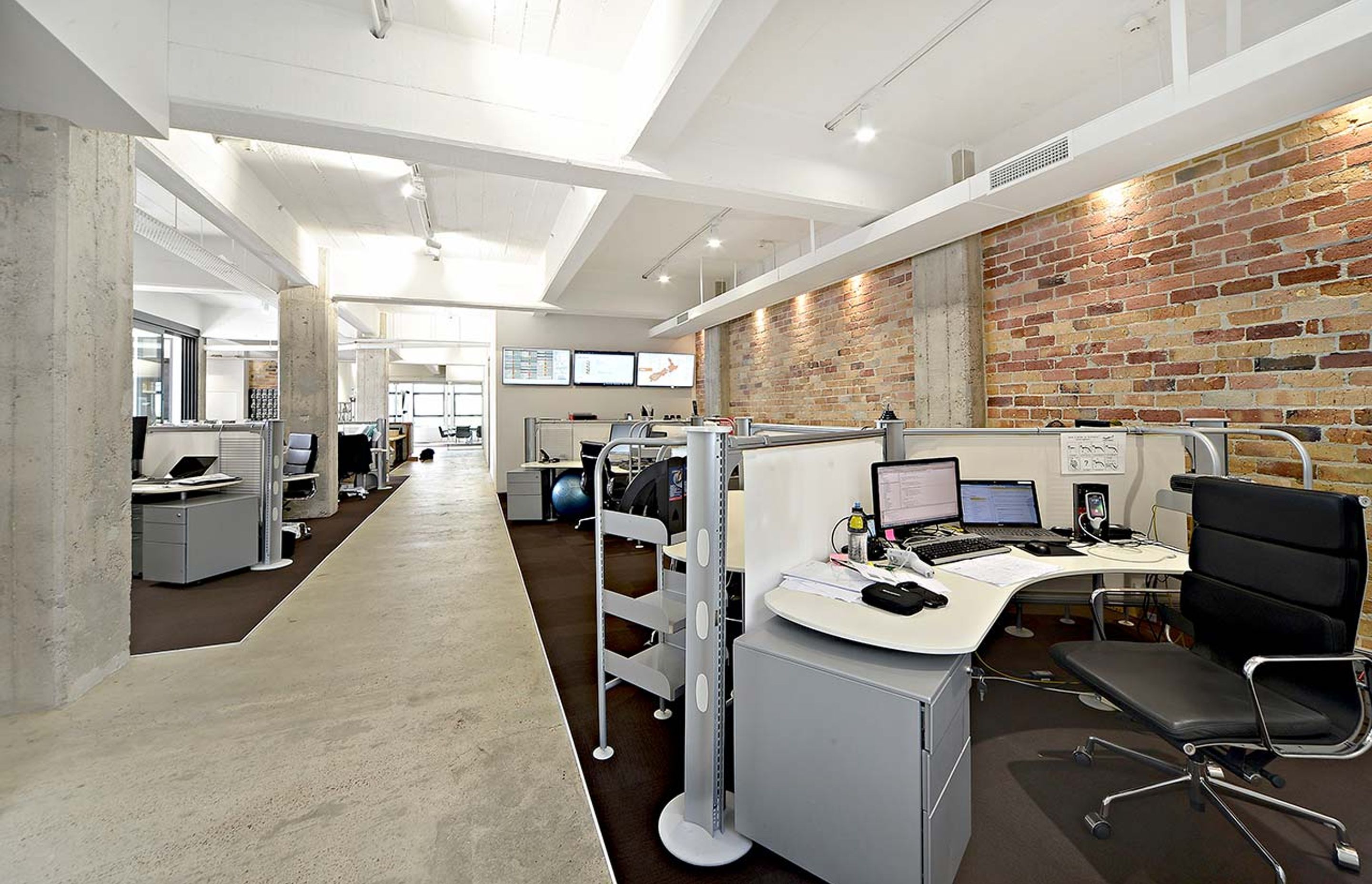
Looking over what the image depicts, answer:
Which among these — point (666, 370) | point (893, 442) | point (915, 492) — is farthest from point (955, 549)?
point (666, 370)

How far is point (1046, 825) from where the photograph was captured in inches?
69.0

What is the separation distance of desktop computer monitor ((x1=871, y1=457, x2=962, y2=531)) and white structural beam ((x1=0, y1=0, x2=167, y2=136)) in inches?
139

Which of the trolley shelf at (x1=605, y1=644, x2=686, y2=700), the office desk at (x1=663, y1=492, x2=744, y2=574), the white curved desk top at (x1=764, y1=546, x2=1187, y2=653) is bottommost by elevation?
A: the trolley shelf at (x1=605, y1=644, x2=686, y2=700)

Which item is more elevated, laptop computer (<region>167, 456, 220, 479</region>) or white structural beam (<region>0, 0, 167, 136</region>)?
white structural beam (<region>0, 0, 167, 136</region>)

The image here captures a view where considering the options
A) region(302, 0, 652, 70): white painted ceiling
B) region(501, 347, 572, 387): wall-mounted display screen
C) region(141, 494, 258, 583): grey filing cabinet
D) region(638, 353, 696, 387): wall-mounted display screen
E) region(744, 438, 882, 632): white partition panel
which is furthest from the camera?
region(638, 353, 696, 387): wall-mounted display screen

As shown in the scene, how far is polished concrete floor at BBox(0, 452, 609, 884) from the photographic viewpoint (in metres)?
1.62

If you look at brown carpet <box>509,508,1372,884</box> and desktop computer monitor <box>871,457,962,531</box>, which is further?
desktop computer monitor <box>871,457,962,531</box>

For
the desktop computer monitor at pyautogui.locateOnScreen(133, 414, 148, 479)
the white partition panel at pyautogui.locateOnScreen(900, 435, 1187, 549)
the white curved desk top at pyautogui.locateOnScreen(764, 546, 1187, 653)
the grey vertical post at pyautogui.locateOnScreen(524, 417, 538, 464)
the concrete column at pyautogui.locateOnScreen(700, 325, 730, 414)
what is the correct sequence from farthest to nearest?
the concrete column at pyautogui.locateOnScreen(700, 325, 730, 414) < the grey vertical post at pyautogui.locateOnScreen(524, 417, 538, 464) < the desktop computer monitor at pyautogui.locateOnScreen(133, 414, 148, 479) < the white partition panel at pyautogui.locateOnScreen(900, 435, 1187, 549) < the white curved desk top at pyautogui.locateOnScreen(764, 546, 1187, 653)

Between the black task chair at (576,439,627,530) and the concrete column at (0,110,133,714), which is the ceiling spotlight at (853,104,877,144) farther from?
the concrete column at (0,110,133,714)

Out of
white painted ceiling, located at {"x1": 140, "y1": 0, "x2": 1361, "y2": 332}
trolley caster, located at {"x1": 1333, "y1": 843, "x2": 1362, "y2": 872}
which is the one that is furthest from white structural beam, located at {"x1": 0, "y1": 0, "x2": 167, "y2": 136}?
trolley caster, located at {"x1": 1333, "y1": 843, "x2": 1362, "y2": 872}

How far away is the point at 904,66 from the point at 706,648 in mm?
3415

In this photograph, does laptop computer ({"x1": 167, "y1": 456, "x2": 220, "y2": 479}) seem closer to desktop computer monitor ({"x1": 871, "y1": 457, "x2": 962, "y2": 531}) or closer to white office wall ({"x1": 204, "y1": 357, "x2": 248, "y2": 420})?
desktop computer monitor ({"x1": 871, "y1": 457, "x2": 962, "y2": 531})

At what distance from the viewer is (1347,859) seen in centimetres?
156

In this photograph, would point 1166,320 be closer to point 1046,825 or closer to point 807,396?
point 1046,825
